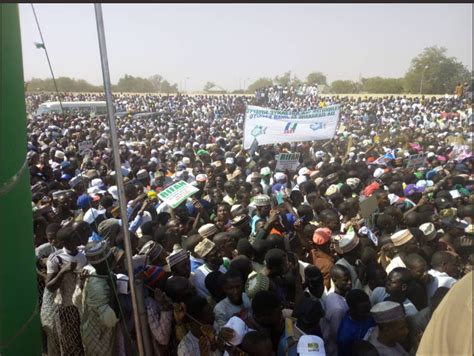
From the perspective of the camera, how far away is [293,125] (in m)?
9.47

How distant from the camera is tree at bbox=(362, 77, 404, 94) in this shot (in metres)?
39.9

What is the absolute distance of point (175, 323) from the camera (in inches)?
110

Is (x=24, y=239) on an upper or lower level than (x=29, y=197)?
lower

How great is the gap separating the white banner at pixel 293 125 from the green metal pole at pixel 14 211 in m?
7.52

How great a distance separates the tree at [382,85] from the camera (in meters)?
39.9

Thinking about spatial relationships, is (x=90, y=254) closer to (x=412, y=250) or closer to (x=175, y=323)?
(x=175, y=323)

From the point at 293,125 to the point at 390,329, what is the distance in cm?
716

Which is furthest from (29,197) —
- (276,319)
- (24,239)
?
(276,319)

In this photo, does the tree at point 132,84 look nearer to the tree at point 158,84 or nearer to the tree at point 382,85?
the tree at point 158,84

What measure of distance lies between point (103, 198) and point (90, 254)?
10.8 ft

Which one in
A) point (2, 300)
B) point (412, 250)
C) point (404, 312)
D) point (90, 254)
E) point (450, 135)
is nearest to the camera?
point (2, 300)

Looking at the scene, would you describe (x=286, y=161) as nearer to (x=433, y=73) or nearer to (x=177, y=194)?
(x=177, y=194)

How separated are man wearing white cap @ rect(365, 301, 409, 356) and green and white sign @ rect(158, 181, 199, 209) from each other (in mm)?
3098

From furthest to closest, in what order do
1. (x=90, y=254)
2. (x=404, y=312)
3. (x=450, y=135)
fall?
1. (x=450, y=135)
2. (x=90, y=254)
3. (x=404, y=312)
